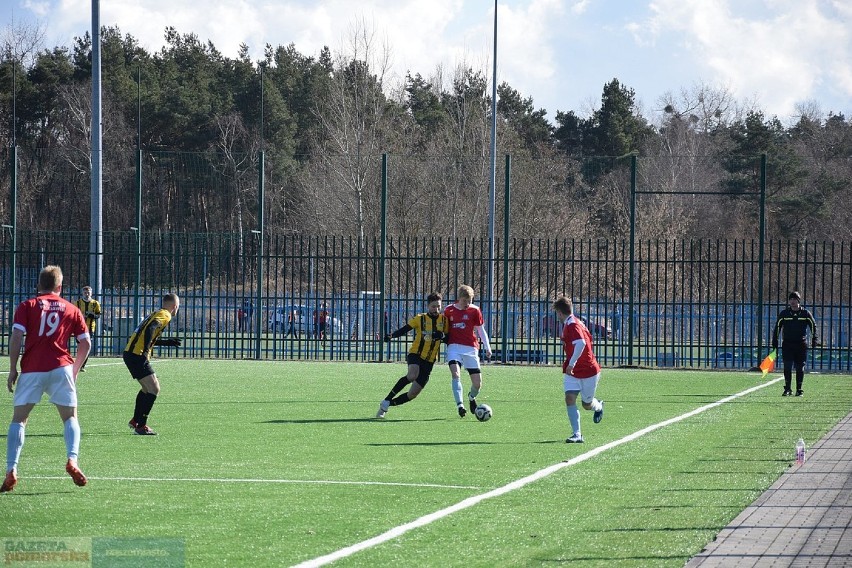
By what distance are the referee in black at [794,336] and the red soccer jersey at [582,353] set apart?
28.3ft

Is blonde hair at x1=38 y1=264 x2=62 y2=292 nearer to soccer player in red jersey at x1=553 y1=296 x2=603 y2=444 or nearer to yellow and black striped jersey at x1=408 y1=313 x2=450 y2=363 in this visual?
soccer player in red jersey at x1=553 y1=296 x2=603 y2=444

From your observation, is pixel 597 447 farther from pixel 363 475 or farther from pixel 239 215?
pixel 239 215

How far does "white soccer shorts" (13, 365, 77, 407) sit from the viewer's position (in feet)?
33.3

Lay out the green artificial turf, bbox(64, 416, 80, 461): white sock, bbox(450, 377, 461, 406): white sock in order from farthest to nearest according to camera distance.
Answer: bbox(450, 377, 461, 406): white sock, bbox(64, 416, 80, 461): white sock, the green artificial turf

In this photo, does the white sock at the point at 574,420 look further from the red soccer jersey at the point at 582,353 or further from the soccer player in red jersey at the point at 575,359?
the red soccer jersey at the point at 582,353

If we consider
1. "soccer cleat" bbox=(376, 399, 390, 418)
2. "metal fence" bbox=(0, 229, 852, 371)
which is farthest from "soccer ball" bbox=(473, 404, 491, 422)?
"metal fence" bbox=(0, 229, 852, 371)

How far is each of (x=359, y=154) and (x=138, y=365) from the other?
1474 inches

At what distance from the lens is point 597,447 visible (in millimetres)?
13586

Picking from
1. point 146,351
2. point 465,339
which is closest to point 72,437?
point 146,351

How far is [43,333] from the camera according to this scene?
33.6 ft

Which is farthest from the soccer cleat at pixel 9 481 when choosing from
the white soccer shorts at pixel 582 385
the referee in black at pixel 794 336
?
the referee in black at pixel 794 336

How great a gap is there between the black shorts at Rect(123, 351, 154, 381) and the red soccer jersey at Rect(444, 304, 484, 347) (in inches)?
180

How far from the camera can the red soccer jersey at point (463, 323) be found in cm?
1722

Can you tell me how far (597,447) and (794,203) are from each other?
4846 centimetres
